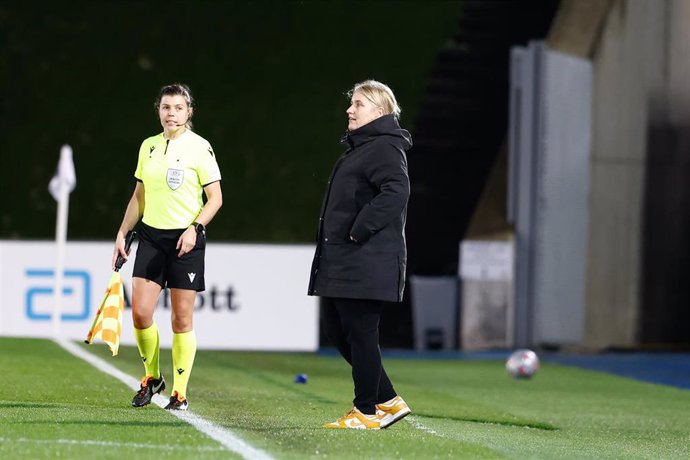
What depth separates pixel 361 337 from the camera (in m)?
6.90

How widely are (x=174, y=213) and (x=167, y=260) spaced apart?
245mm

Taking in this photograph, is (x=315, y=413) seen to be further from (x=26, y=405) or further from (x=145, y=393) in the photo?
(x=26, y=405)

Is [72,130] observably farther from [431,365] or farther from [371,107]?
[371,107]

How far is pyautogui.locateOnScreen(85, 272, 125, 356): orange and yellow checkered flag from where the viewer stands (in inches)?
301

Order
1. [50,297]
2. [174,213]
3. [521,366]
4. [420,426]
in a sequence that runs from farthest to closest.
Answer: [50,297], [521,366], [420,426], [174,213]

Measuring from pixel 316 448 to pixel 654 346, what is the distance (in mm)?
15948

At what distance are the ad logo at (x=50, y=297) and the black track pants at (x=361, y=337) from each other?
10582 millimetres

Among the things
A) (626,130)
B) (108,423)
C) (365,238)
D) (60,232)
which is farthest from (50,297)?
(365,238)

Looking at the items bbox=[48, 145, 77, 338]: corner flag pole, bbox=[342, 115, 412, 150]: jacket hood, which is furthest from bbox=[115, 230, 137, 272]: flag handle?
bbox=[48, 145, 77, 338]: corner flag pole

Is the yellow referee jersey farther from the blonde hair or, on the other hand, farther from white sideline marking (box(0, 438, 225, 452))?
white sideline marking (box(0, 438, 225, 452))

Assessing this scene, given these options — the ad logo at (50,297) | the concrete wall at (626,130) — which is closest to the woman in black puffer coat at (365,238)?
the ad logo at (50,297)

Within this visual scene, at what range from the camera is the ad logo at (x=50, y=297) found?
1719cm

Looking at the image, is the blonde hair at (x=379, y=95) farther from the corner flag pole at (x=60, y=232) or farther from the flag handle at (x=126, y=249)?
the corner flag pole at (x=60, y=232)

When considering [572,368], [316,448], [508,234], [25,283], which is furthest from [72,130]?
[316,448]
